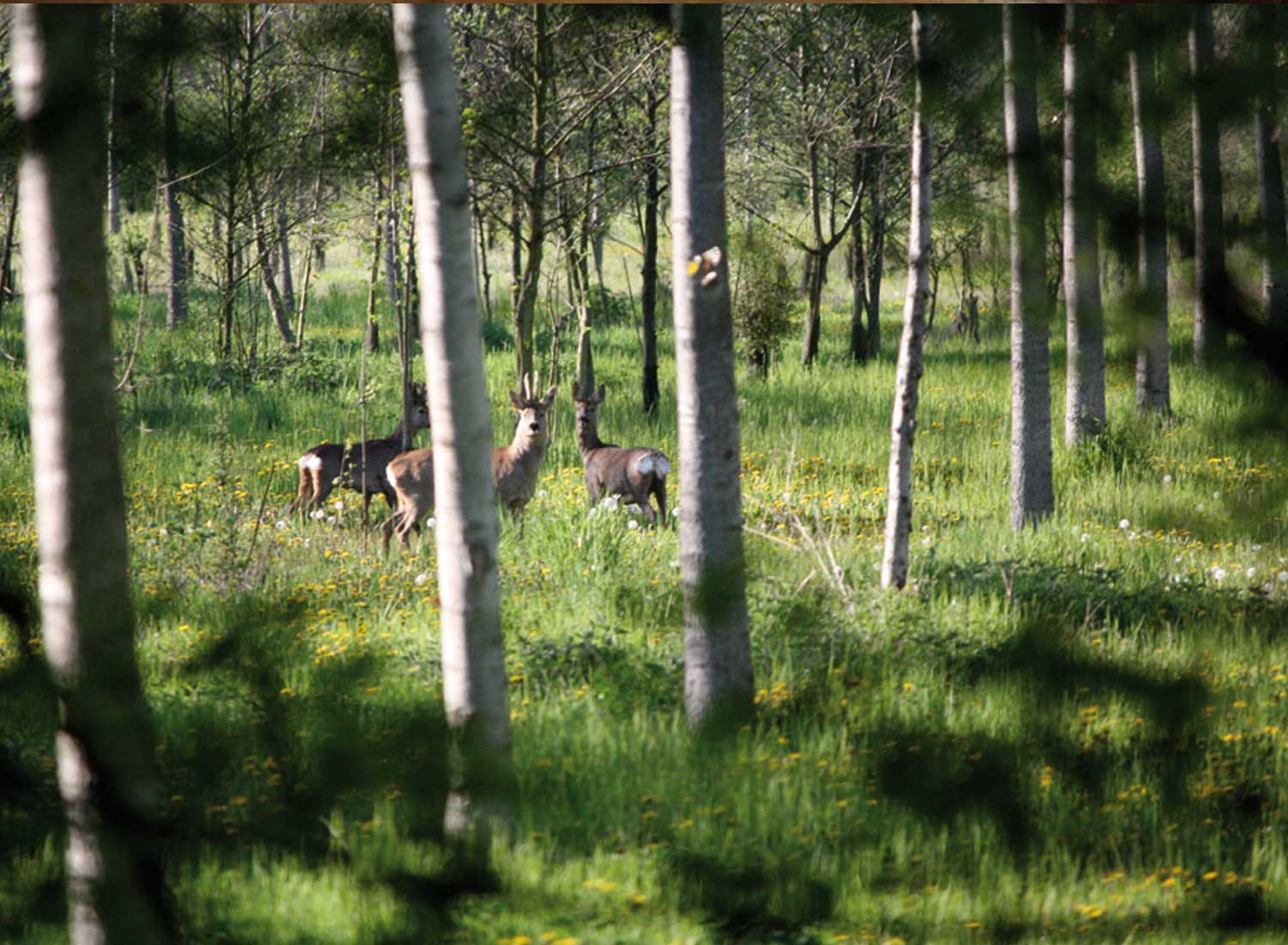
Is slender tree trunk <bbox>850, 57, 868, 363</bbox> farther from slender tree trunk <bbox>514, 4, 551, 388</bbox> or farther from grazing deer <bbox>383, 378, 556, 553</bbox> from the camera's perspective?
grazing deer <bbox>383, 378, 556, 553</bbox>

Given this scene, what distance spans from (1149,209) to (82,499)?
4.53 ft

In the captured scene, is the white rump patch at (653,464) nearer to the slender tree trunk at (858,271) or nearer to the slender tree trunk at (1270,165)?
the slender tree trunk at (1270,165)

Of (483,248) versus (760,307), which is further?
(483,248)

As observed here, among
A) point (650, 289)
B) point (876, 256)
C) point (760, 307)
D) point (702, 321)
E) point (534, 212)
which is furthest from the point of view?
point (876, 256)

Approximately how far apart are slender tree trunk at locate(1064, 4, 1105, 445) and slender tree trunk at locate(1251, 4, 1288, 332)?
139 mm

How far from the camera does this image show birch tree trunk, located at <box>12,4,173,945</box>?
3.94 feet

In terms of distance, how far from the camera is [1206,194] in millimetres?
1061

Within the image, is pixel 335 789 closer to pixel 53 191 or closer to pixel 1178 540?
pixel 53 191

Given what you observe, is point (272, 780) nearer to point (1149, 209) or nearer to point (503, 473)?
point (1149, 209)

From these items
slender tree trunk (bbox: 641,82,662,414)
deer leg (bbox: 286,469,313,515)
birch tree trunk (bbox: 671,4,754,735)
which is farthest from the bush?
birch tree trunk (bbox: 671,4,754,735)

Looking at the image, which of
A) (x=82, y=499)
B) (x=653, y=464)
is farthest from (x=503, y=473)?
(x=82, y=499)

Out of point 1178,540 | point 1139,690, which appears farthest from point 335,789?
point 1178,540

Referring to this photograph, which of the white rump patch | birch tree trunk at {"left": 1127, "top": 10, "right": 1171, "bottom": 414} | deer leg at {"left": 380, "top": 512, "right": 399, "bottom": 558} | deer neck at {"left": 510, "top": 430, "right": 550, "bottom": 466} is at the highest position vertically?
birch tree trunk at {"left": 1127, "top": 10, "right": 1171, "bottom": 414}

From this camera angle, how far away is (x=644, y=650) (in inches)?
201
